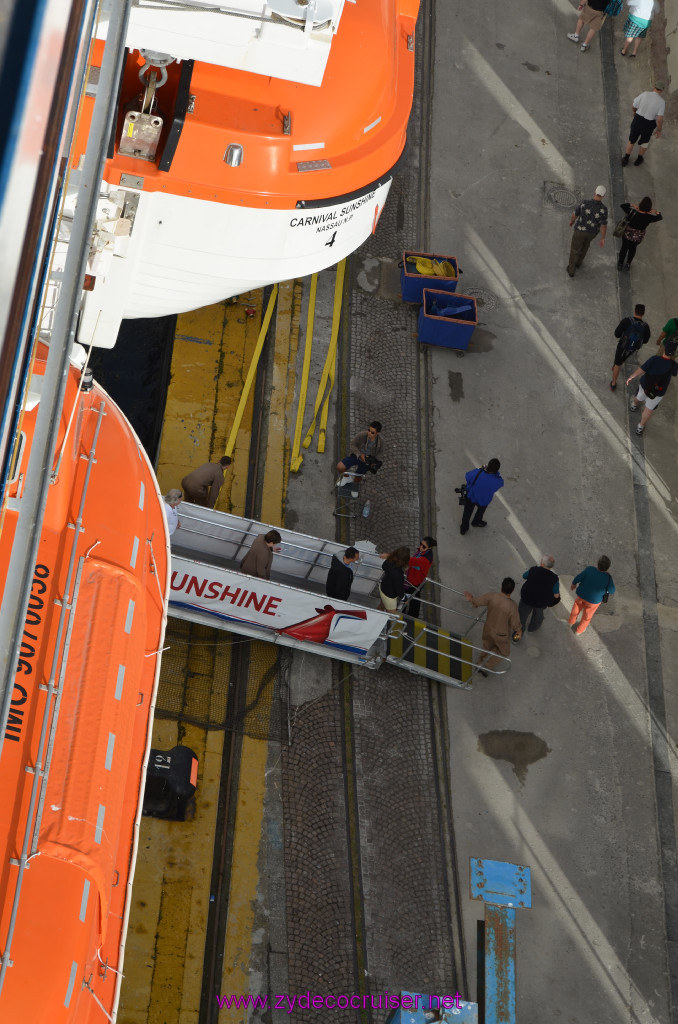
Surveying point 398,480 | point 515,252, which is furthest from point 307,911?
point 515,252

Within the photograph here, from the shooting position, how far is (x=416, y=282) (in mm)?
13953

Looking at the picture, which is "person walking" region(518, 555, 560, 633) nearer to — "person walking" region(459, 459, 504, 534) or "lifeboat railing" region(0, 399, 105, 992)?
"person walking" region(459, 459, 504, 534)

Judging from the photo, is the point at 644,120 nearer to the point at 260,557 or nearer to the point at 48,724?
the point at 260,557

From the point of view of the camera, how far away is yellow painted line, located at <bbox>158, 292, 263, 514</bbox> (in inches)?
468

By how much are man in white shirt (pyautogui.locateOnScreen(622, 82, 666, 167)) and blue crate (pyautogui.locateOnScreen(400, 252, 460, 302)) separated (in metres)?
4.20

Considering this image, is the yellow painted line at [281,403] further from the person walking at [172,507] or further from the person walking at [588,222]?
the person walking at [588,222]

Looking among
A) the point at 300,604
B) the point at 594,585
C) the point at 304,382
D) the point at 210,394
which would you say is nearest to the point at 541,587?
the point at 594,585

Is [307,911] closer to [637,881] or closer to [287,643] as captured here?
[287,643]

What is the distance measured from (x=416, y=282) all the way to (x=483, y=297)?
1.08 m

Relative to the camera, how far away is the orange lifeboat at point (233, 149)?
858 cm

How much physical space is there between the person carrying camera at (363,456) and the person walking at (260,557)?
1.73m

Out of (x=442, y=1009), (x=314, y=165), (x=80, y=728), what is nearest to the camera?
(x=80, y=728)

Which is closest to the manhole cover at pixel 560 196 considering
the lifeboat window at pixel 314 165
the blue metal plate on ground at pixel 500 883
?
the lifeboat window at pixel 314 165

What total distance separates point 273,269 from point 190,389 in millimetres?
2611
